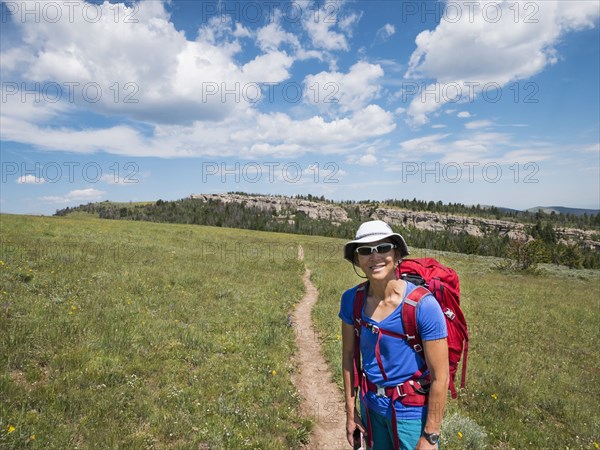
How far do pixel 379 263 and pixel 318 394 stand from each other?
631cm

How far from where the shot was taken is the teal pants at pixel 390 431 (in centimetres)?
347

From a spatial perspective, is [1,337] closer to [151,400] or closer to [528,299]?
[151,400]

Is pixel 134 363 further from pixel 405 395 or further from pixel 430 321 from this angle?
pixel 430 321

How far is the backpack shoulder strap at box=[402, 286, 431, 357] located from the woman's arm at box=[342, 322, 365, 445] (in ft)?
2.71

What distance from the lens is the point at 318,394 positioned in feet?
27.8

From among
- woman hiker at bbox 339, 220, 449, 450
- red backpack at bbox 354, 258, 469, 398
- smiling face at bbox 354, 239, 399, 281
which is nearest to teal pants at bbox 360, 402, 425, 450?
woman hiker at bbox 339, 220, 449, 450

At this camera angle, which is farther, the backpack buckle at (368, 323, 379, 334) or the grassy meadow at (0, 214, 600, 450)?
the grassy meadow at (0, 214, 600, 450)

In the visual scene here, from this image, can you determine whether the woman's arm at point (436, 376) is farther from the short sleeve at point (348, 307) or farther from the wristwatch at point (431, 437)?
the short sleeve at point (348, 307)

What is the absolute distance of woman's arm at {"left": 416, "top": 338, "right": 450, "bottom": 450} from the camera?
3271mm

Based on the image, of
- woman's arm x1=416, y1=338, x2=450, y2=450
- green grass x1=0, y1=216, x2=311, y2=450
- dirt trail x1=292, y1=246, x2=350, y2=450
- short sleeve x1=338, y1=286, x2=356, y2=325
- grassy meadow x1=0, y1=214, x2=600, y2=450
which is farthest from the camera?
dirt trail x1=292, y1=246, x2=350, y2=450

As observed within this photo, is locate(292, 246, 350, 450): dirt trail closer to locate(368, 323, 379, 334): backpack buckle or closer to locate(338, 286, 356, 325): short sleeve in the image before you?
locate(338, 286, 356, 325): short sleeve

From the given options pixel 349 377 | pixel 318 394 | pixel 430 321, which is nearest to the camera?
pixel 430 321

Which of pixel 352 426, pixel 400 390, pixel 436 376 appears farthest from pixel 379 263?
pixel 352 426

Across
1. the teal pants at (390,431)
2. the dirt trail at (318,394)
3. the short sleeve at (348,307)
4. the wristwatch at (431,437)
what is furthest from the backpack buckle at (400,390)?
the dirt trail at (318,394)
